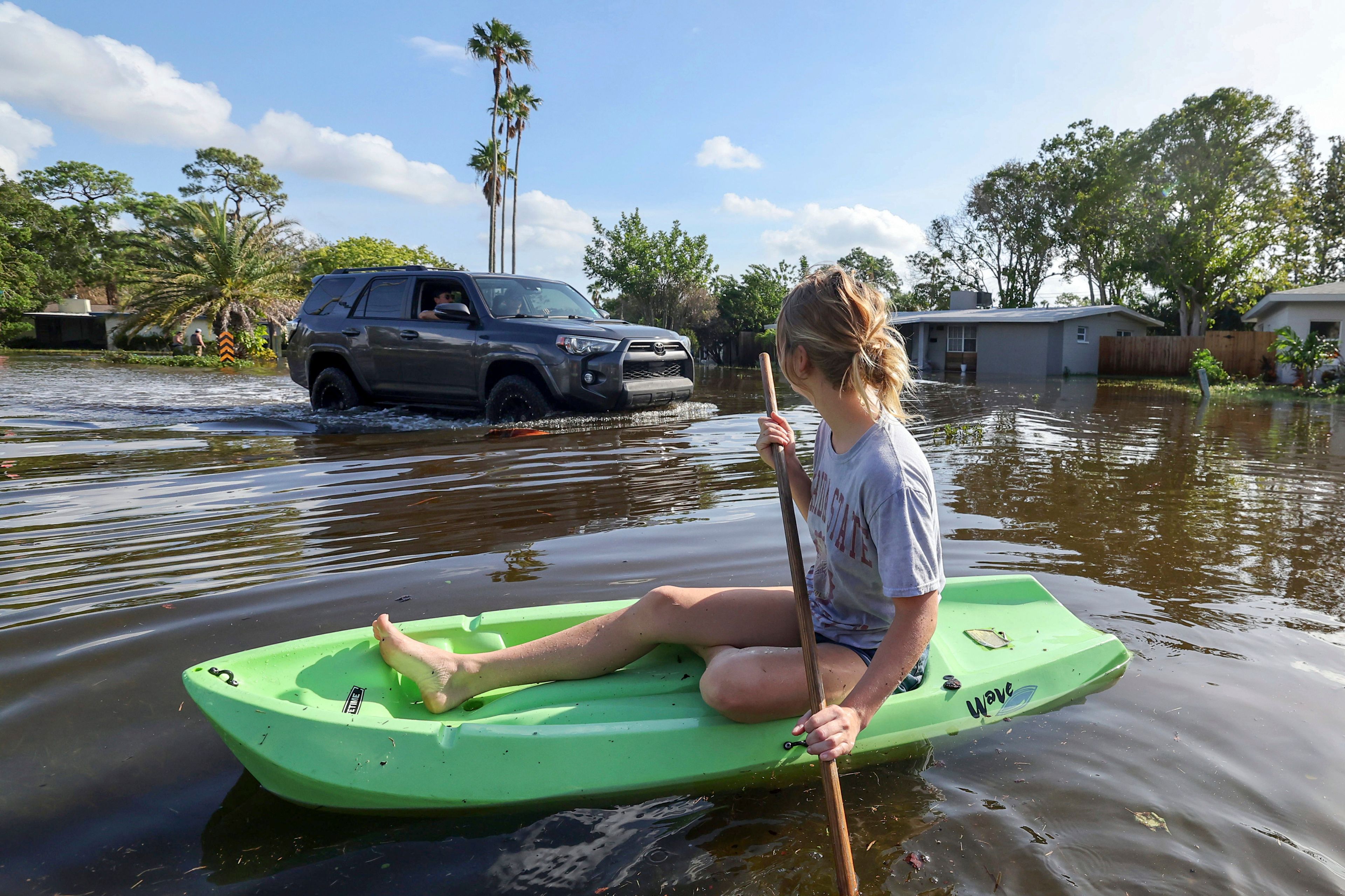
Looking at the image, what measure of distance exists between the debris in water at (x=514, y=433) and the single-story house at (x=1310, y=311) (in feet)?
71.4

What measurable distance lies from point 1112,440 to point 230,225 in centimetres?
3285

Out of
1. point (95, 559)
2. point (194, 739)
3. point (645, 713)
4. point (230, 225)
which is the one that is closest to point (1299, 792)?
point (645, 713)

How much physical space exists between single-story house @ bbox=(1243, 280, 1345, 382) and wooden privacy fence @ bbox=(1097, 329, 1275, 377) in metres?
0.92

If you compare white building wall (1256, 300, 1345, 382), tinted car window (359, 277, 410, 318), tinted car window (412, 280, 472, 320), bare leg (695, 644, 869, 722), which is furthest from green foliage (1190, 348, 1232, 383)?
bare leg (695, 644, 869, 722)

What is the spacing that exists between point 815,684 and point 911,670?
1.51 ft

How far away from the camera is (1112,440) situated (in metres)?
9.89

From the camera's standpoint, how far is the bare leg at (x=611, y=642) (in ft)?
8.50

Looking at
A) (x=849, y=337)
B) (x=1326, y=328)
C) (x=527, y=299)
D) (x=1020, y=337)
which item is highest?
(x=1020, y=337)

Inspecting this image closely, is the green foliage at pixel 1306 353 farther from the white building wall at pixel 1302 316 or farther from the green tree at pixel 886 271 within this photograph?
the green tree at pixel 886 271

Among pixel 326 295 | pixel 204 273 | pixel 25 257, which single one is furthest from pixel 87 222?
pixel 326 295

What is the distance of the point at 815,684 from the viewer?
82.5 inches

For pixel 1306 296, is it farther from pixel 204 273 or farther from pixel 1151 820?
pixel 204 273

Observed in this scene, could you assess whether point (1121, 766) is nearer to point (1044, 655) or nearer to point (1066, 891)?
point (1044, 655)

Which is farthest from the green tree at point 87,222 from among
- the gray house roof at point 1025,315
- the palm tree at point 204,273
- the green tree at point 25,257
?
the gray house roof at point 1025,315
